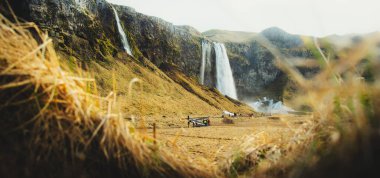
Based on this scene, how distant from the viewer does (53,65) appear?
1.84m

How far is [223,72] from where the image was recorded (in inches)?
3287

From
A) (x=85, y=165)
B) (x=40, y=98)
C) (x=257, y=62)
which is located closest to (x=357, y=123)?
(x=85, y=165)

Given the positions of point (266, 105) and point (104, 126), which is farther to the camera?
point (266, 105)

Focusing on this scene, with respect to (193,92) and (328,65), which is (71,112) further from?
(193,92)

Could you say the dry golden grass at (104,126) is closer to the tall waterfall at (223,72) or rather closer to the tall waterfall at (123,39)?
the tall waterfall at (123,39)

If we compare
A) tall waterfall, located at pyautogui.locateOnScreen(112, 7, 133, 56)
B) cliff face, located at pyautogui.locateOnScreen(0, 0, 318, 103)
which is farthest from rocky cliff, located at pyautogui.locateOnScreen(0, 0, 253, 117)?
tall waterfall, located at pyautogui.locateOnScreen(112, 7, 133, 56)

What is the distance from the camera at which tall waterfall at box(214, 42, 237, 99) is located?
82500 millimetres

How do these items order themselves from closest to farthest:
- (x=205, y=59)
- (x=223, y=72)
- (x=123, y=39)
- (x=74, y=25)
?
(x=74, y=25) → (x=123, y=39) → (x=223, y=72) → (x=205, y=59)

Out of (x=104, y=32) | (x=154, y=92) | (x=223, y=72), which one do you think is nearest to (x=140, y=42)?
(x=104, y=32)

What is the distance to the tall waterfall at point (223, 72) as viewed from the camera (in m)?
82.5

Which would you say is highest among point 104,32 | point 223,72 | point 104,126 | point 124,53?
point 104,32

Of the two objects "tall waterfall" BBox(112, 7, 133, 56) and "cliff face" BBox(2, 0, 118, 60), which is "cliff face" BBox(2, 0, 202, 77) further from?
"tall waterfall" BBox(112, 7, 133, 56)

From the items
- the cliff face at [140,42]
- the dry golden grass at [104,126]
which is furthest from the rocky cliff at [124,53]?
the dry golden grass at [104,126]

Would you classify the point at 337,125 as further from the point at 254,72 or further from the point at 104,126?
the point at 254,72
